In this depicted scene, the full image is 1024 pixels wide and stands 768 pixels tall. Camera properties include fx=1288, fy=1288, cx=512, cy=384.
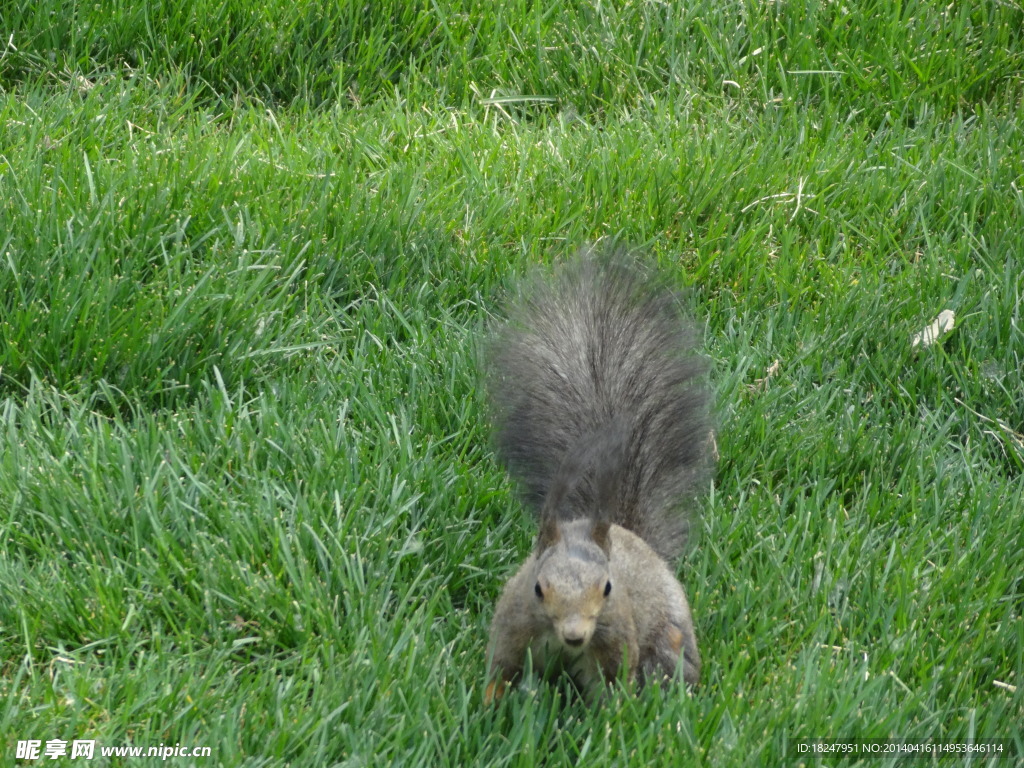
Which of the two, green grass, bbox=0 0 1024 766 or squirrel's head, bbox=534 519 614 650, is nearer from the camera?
squirrel's head, bbox=534 519 614 650

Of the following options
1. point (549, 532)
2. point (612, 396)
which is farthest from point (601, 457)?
point (612, 396)

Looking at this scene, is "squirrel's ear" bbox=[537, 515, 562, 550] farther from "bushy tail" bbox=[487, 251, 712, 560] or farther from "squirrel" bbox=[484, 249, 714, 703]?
"bushy tail" bbox=[487, 251, 712, 560]

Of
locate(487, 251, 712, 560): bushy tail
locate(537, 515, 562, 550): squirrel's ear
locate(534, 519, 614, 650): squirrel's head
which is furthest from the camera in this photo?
locate(487, 251, 712, 560): bushy tail

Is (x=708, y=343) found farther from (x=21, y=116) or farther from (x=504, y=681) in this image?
(x=21, y=116)

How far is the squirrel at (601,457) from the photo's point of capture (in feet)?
7.47

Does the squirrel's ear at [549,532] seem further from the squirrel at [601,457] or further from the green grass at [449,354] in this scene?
the green grass at [449,354]

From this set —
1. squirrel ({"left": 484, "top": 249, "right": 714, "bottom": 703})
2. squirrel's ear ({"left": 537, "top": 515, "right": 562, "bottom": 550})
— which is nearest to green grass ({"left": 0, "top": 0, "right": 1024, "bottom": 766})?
squirrel ({"left": 484, "top": 249, "right": 714, "bottom": 703})

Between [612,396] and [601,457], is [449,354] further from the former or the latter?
[601,457]

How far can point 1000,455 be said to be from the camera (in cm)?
304

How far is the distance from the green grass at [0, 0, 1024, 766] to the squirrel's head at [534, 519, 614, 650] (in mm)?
179

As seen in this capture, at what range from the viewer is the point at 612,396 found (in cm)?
272

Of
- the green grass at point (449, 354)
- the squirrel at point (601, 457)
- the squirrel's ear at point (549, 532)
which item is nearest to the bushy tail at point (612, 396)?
the squirrel at point (601, 457)

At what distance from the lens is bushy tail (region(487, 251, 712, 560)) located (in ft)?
8.79

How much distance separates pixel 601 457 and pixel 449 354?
35.5 inches
